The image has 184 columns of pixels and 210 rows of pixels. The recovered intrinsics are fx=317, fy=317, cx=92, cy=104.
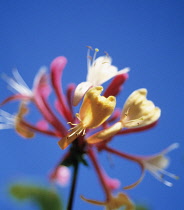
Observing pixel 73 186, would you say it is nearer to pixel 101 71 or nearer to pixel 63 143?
pixel 63 143

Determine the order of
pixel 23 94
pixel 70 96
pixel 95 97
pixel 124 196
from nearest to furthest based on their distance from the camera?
→ 1. pixel 95 97
2. pixel 124 196
3. pixel 70 96
4. pixel 23 94

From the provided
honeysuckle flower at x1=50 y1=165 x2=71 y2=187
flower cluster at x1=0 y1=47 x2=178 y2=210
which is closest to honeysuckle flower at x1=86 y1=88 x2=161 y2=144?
flower cluster at x1=0 y1=47 x2=178 y2=210

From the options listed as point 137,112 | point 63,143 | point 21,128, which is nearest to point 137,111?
point 137,112

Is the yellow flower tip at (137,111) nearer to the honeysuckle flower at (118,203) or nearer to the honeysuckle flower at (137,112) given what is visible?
the honeysuckle flower at (137,112)

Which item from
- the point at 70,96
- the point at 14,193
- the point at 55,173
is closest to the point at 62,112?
the point at 70,96

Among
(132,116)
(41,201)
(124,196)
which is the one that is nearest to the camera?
(132,116)

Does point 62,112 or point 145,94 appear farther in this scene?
point 62,112

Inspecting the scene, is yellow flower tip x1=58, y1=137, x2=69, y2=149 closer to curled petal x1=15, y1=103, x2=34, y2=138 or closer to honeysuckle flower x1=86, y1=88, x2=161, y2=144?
honeysuckle flower x1=86, y1=88, x2=161, y2=144

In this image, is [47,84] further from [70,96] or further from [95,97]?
[95,97]
